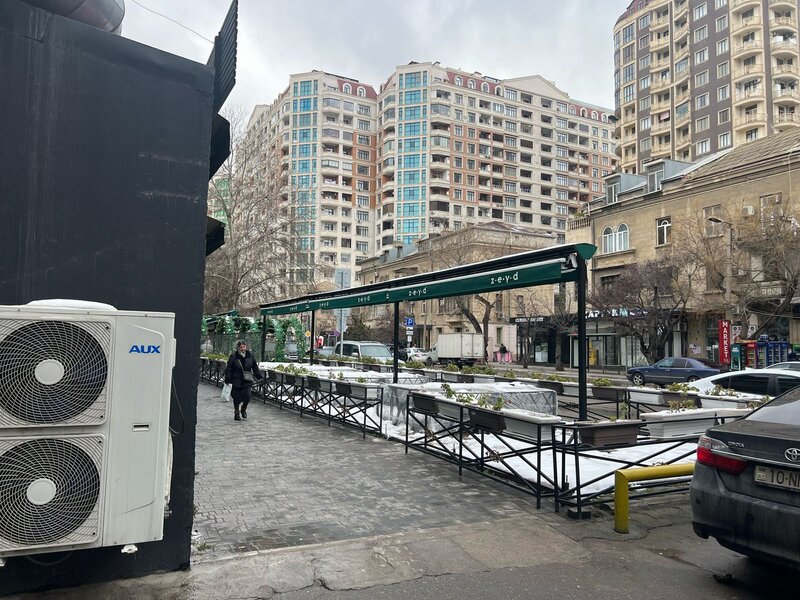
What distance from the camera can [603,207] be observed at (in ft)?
131

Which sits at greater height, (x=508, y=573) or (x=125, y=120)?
(x=125, y=120)

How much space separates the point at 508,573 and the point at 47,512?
3.19 m

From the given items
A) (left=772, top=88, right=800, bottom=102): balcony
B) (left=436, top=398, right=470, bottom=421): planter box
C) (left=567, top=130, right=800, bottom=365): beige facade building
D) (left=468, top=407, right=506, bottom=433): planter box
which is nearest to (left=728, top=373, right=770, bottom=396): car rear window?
(left=436, top=398, right=470, bottom=421): planter box

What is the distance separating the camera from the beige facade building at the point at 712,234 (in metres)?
26.1

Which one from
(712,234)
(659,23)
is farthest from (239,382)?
(659,23)

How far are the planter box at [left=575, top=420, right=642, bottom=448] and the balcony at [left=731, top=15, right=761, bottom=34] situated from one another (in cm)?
6814

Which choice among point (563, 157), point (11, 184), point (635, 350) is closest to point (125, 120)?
point (11, 184)

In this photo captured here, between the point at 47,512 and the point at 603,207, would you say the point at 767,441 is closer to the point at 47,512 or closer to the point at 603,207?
the point at 47,512

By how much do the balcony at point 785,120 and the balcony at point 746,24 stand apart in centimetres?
945

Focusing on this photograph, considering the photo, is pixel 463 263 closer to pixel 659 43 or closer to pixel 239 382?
pixel 239 382

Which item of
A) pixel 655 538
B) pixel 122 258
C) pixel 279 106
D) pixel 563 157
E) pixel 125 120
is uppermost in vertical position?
pixel 279 106

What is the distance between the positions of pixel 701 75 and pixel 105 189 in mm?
73304

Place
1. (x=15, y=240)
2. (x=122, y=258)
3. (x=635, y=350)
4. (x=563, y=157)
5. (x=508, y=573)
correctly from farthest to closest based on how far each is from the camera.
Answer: (x=563, y=157)
(x=635, y=350)
(x=508, y=573)
(x=122, y=258)
(x=15, y=240)

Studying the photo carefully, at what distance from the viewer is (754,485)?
3.88m
